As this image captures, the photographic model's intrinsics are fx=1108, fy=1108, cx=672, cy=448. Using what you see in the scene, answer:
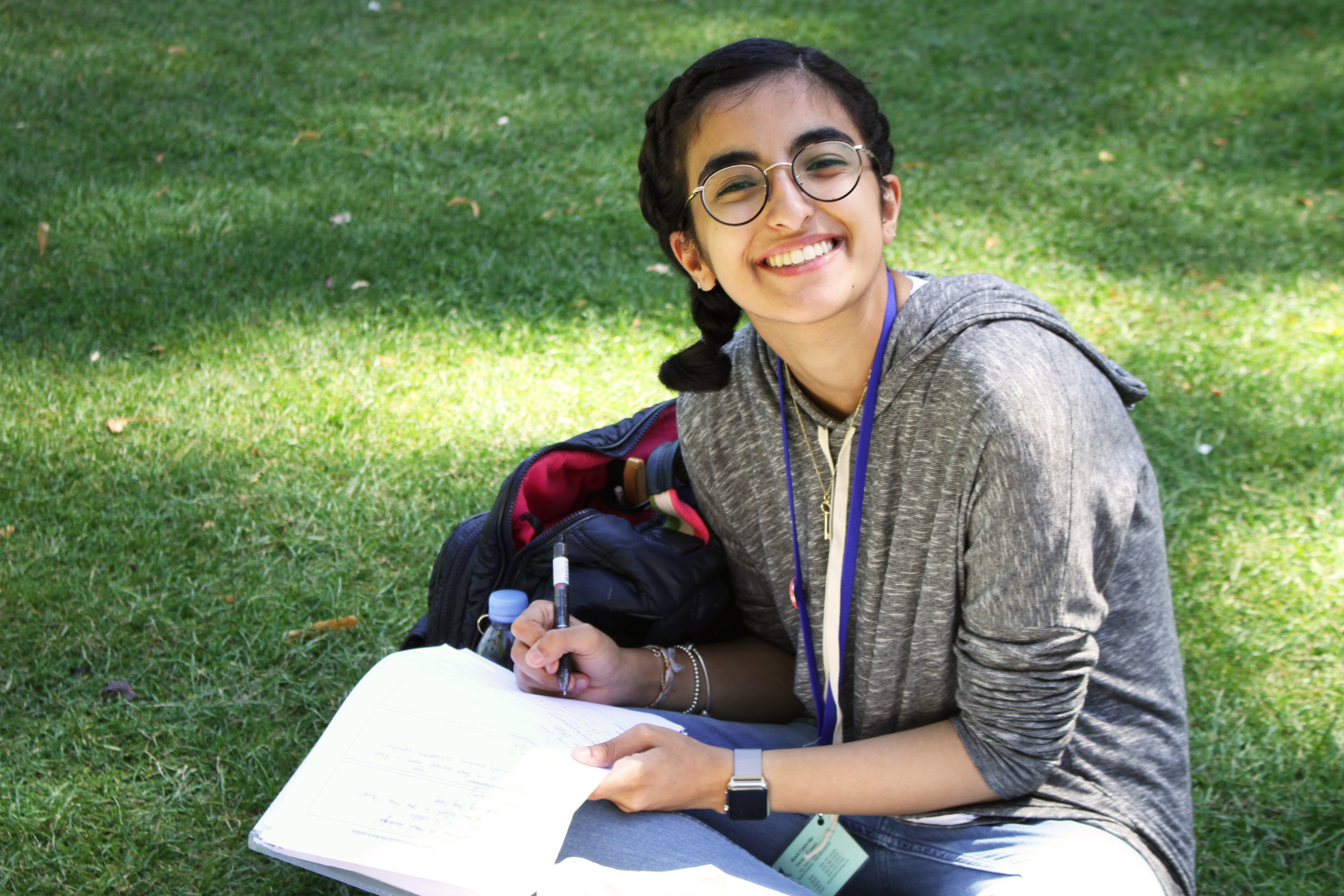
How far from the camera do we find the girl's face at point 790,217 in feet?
5.69

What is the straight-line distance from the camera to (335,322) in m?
4.21

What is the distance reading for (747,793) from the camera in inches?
68.9

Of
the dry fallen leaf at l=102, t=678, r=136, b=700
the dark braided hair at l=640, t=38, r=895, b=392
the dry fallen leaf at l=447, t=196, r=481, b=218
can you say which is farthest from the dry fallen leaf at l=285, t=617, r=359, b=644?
the dry fallen leaf at l=447, t=196, r=481, b=218

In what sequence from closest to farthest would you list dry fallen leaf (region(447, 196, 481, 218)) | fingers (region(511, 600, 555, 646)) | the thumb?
the thumb → fingers (region(511, 600, 555, 646)) → dry fallen leaf (region(447, 196, 481, 218))

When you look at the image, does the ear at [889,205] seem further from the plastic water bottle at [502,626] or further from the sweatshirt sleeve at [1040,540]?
the plastic water bottle at [502,626]

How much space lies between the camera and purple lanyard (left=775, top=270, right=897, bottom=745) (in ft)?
5.90

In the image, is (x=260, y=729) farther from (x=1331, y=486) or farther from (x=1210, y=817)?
(x=1331, y=486)

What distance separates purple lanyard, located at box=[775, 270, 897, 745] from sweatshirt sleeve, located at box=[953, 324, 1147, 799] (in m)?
0.21

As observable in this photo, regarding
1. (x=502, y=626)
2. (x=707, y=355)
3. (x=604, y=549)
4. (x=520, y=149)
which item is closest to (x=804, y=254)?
(x=707, y=355)

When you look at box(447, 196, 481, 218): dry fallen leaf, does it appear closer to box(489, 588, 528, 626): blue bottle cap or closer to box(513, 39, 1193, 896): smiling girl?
box(513, 39, 1193, 896): smiling girl

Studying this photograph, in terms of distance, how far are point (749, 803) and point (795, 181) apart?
0.98 meters

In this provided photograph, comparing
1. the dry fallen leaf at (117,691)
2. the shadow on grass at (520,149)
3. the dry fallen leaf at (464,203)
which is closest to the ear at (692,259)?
the dry fallen leaf at (117,691)

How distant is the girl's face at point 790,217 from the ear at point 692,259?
0.41ft

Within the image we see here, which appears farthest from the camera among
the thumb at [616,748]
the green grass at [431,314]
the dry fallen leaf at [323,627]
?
the dry fallen leaf at [323,627]
